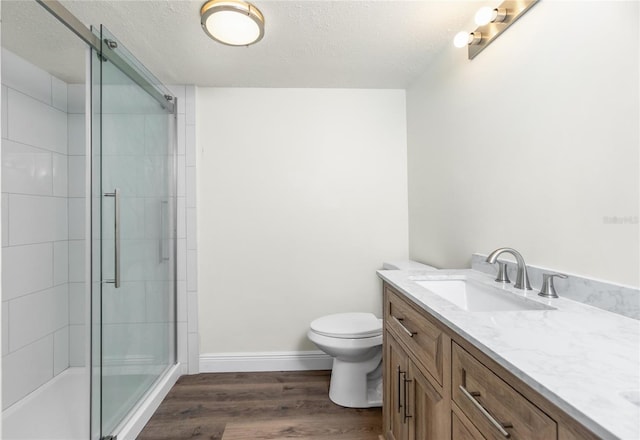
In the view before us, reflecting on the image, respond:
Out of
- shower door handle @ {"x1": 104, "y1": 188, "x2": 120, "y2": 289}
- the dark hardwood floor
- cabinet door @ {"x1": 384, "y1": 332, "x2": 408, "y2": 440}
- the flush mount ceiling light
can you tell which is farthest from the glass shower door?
cabinet door @ {"x1": 384, "y1": 332, "x2": 408, "y2": 440}

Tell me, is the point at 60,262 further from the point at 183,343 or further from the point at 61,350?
the point at 183,343

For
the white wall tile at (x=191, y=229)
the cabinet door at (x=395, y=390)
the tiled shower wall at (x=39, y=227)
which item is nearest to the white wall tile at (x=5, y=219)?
the tiled shower wall at (x=39, y=227)

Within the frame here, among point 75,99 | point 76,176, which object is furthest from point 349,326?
point 75,99

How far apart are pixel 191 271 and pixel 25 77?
5.03 ft

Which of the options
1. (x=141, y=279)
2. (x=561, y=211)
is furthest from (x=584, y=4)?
(x=141, y=279)

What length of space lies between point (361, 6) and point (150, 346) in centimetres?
228

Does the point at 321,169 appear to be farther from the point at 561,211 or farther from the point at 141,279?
the point at 561,211

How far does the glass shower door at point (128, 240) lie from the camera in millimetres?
1477

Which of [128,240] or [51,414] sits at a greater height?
[128,240]

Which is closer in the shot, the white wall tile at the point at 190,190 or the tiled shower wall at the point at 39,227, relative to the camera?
the tiled shower wall at the point at 39,227

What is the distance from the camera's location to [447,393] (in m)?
0.86

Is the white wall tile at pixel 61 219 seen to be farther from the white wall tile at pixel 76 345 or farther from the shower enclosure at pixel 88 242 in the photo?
the white wall tile at pixel 76 345

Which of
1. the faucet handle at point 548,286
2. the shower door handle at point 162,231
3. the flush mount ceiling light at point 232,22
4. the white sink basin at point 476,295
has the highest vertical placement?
the flush mount ceiling light at point 232,22

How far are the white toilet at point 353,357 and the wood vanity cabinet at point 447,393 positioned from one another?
1.18 ft
